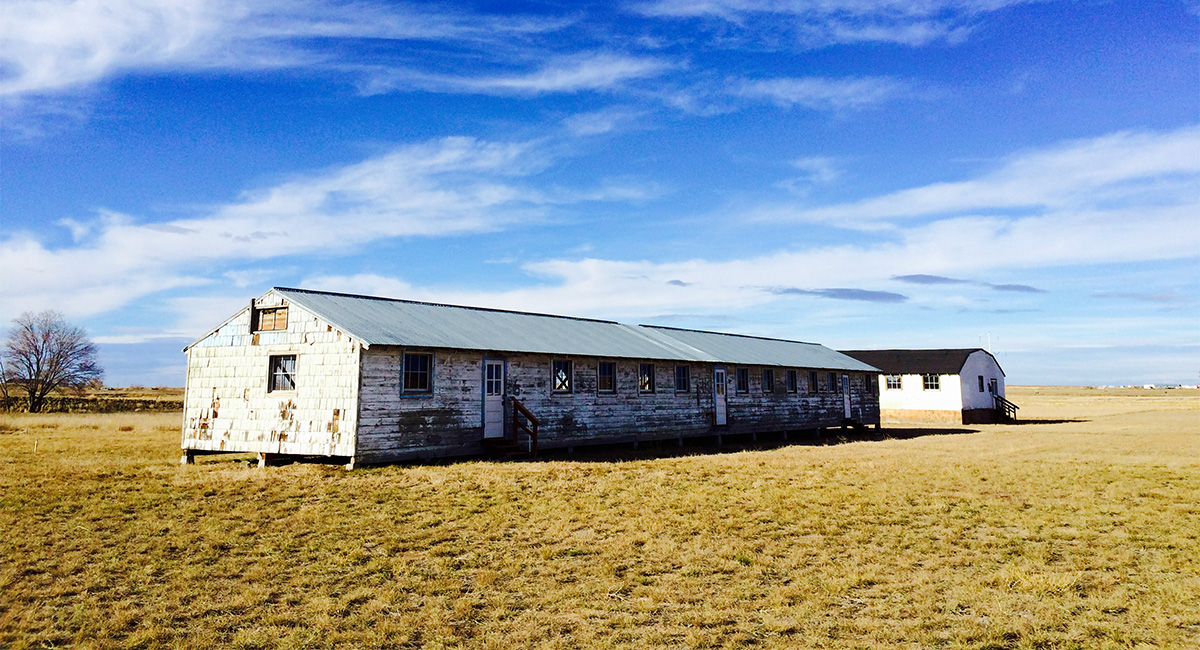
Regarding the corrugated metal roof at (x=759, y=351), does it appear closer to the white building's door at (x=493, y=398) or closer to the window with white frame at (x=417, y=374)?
the white building's door at (x=493, y=398)

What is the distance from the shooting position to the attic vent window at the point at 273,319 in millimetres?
20688

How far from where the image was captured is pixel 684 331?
35781mm

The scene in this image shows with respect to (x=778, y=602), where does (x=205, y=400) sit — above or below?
above

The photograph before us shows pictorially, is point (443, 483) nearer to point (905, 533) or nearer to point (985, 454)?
point (905, 533)

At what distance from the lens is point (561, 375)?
24.0 m

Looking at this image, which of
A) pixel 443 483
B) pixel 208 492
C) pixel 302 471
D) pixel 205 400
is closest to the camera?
pixel 208 492

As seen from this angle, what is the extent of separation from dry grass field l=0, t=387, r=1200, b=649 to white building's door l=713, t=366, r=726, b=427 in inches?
419

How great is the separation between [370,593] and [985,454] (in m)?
22.1

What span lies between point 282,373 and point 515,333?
7425mm

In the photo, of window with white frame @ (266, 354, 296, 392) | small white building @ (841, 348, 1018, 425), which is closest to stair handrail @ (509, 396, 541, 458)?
window with white frame @ (266, 354, 296, 392)

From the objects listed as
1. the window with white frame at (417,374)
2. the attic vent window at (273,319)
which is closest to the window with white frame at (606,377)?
the window with white frame at (417,374)

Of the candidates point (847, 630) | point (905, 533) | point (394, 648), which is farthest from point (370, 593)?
point (905, 533)

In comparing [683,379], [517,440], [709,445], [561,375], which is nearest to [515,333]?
[561,375]

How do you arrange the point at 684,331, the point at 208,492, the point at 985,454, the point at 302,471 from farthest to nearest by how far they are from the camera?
the point at 684,331 < the point at 985,454 < the point at 302,471 < the point at 208,492
